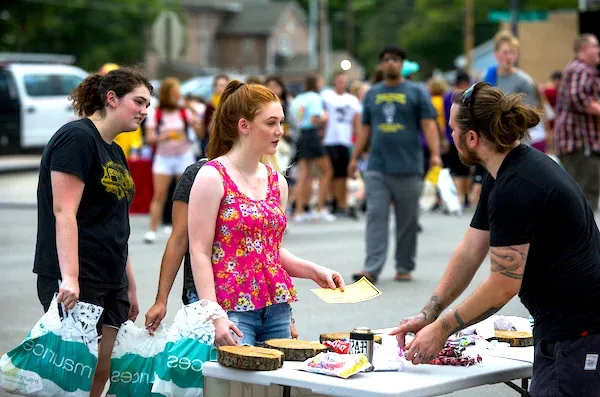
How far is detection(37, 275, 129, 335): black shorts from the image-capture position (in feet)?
17.6

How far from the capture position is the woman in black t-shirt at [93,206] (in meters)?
5.23

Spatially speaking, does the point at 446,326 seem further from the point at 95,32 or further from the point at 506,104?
the point at 95,32

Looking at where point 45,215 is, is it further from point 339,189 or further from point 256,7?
point 256,7

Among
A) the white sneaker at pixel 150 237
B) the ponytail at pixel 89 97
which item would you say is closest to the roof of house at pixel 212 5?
the white sneaker at pixel 150 237

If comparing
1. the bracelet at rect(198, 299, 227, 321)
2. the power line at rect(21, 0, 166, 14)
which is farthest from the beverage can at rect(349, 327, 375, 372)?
the power line at rect(21, 0, 166, 14)

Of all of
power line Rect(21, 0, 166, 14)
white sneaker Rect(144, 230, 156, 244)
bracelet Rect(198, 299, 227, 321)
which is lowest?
white sneaker Rect(144, 230, 156, 244)

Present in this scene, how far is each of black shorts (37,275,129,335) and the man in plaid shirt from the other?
21.4 feet

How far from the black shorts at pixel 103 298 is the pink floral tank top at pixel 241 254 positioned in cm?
60

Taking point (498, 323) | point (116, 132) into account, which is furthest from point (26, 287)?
point (498, 323)

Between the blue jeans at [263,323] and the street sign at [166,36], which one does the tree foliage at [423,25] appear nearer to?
the street sign at [166,36]

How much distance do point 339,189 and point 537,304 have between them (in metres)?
13.4

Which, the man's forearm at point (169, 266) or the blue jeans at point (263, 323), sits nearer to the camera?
the blue jeans at point (263, 323)

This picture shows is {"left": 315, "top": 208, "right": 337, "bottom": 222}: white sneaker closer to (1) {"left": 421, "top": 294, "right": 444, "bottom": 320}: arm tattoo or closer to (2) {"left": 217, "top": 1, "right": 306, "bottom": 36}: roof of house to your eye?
(1) {"left": 421, "top": 294, "right": 444, "bottom": 320}: arm tattoo

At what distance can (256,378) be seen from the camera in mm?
4457
